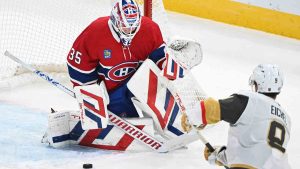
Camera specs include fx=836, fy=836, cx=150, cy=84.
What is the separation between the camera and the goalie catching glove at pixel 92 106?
3930 millimetres

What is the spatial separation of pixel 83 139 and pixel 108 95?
0.82 feet

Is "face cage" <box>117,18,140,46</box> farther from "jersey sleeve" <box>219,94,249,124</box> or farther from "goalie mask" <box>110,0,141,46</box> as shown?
"jersey sleeve" <box>219,94,249,124</box>

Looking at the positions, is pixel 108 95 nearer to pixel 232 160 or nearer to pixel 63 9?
pixel 232 160

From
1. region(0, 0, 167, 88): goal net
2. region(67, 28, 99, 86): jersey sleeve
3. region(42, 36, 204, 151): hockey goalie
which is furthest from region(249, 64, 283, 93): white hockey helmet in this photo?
region(0, 0, 167, 88): goal net

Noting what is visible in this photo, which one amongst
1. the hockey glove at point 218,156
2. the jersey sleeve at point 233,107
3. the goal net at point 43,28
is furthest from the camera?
the goal net at point 43,28

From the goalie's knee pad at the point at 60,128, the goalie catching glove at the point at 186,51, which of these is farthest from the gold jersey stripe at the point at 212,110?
the goalie's knee pad at the point at 60,128

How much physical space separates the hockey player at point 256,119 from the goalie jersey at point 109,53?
0.95 m

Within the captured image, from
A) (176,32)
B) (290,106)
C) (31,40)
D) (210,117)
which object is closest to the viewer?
(210,117)

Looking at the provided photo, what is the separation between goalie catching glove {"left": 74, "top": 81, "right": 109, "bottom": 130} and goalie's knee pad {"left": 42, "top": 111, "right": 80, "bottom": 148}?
0.16 metres

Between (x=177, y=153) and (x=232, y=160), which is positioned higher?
(x=232, y=160)

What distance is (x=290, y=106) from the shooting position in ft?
16.2

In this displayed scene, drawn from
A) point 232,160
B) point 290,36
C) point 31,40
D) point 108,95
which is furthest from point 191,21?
point 232,160

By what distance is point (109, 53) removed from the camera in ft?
13.1

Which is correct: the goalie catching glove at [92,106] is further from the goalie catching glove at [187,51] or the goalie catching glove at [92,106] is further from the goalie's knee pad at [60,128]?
the goalie catching glove at [187,51]
